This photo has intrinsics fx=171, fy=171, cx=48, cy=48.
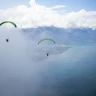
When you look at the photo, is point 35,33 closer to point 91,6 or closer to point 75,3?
point 75,3

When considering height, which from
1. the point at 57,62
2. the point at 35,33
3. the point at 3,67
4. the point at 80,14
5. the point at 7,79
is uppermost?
the point at 80,14

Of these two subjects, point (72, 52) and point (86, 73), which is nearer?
point (86, 73)

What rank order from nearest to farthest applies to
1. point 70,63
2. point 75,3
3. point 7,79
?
point 7,79 → point 75,3 → point 70,63

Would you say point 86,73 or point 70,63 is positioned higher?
point 70,63

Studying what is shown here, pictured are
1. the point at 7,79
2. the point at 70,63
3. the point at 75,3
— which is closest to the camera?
the point at 7,79

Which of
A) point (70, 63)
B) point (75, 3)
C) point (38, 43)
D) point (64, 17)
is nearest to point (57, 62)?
point (70, 63)

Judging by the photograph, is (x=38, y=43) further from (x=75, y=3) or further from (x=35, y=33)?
(x=75, y=3)
